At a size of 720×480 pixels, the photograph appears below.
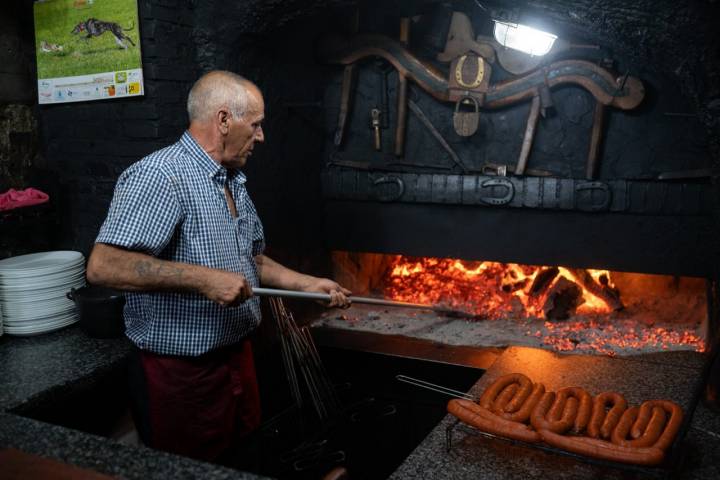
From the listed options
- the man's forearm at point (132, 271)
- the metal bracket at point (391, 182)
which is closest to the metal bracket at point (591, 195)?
the metal bracket at point (391, 182)

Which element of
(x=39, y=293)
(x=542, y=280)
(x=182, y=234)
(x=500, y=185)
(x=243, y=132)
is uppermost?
(x=243, y=132)

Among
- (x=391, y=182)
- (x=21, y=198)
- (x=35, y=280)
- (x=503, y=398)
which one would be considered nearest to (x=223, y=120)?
(x=35, y=280)

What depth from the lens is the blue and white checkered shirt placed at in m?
2.45

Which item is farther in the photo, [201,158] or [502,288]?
[502,288]

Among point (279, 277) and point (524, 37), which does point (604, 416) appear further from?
point (524, 37)

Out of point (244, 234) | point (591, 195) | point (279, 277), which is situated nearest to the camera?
point (244, 234)

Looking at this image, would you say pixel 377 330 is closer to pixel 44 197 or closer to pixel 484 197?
pixel 484 197

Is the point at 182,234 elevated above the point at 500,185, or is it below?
below

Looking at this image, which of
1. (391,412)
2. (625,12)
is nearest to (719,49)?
(625,12)

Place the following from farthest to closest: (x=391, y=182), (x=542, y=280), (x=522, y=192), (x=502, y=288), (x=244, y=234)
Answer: (x=502, y=288), (x=542, y=280), (x=391, y=182), (x=522, y=192), (x=244, y=234)

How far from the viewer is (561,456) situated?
235 centimetres

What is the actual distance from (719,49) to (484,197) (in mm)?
2085

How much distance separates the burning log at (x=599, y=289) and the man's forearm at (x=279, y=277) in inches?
115

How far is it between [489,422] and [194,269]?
1287 mm
